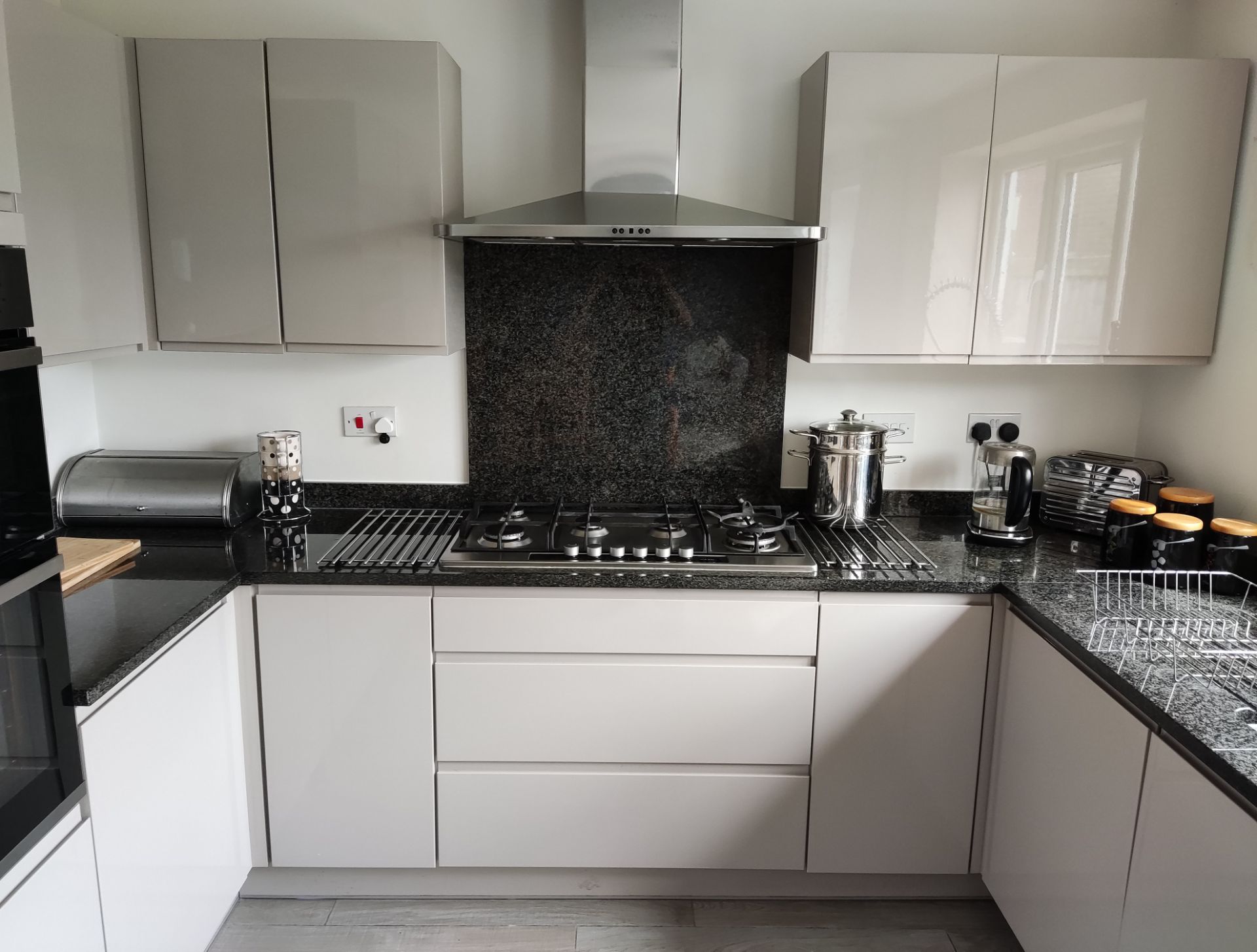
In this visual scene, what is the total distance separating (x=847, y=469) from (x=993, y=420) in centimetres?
53

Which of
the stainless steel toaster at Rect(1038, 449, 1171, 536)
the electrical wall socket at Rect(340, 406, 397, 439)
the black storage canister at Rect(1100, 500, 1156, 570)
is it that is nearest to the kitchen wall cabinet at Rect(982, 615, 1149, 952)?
the black storage canister at Rect(1100, 500, 1156, 570)

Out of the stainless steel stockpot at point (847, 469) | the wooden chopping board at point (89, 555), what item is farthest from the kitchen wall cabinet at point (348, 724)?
the stainless steel stockpot at point (847, 469)

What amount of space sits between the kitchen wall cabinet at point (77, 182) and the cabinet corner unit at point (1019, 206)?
5.33 ft

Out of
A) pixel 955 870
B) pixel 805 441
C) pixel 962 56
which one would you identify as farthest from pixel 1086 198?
pixel 955 870

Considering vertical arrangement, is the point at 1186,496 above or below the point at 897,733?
above

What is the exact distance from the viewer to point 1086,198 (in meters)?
2.21

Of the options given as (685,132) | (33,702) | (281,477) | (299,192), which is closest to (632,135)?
(685,132)

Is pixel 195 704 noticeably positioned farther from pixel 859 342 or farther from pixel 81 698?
pixel 859 342

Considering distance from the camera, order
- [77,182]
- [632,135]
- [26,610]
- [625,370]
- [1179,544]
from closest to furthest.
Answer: [26,610] → [77,182] → [1179,544] → [632,135] → [625,370]

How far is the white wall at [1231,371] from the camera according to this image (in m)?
2.18

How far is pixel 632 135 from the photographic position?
2.31 metres

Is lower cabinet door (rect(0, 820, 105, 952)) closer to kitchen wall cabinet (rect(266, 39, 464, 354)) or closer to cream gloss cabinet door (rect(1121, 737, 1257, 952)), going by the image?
kitchen wall cabinet (rect(266, 39, 464, 354))

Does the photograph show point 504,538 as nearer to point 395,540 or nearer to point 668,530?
point 395,540

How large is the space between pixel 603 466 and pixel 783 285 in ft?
2.34
